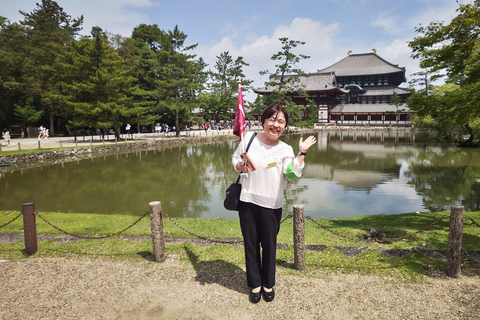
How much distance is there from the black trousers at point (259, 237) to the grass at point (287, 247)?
74 cm

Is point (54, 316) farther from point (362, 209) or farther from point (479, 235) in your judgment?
point (362, 209)

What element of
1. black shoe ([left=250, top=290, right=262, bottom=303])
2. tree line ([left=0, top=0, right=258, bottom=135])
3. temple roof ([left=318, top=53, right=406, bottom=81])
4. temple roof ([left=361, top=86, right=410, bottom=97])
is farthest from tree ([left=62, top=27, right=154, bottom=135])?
temple roof ([left=318, top=53, right=406, bottom=81])

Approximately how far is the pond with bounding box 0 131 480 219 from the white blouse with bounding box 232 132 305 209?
18.0ft

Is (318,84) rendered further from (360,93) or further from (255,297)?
(255,297)

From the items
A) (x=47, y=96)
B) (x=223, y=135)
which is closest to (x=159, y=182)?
(x=47, y=96)

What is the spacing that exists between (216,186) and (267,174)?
909 centimetres

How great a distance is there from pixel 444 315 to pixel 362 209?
621 centimetres

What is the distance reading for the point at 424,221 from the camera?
6.68m

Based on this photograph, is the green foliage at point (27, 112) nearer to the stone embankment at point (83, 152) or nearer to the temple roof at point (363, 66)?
the stone embankment at point (83, 152)

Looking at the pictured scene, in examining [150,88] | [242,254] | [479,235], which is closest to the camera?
[242,254]

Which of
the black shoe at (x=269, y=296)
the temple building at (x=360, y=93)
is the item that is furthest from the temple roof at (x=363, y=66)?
the black shoe at (x=269, y=296)

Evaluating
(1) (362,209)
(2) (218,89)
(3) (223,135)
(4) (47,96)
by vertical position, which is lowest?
(1) (362,209)

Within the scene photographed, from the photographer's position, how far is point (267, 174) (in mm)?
3182

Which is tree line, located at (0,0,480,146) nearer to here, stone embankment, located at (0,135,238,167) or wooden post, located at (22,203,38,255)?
stone embankment, located at (0,135,238,167)
